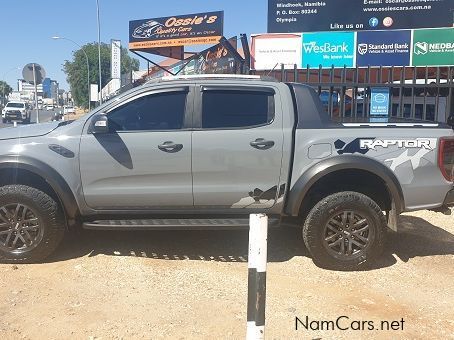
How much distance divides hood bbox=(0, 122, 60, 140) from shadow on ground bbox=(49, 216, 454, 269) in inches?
49.7

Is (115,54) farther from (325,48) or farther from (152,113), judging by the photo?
(152,113)

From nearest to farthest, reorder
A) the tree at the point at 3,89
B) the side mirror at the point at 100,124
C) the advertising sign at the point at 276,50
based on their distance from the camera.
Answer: the side mirror at the point at 100,124
the advertising sign at the point at 276,50
the tree at the point at 3,89

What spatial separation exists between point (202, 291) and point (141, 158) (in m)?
1.36

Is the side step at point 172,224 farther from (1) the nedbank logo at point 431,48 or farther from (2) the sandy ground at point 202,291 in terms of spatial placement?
(1) the nedbank logo at point 431,48

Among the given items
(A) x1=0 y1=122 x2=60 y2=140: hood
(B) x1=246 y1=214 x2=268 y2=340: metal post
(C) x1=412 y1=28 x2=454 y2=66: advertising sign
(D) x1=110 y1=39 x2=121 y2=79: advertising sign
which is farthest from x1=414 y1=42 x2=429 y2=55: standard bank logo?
(D) x1=110 y1=39 x2=121 y2=79: advertising sign

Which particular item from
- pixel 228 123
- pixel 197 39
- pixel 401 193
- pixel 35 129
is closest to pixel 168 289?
pixel 228 123

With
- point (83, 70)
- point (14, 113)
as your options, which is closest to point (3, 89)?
point (83, 70)

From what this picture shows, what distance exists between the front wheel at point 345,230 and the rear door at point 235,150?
1.62 ft

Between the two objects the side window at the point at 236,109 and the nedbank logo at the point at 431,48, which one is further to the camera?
the nedbank logo at the point at 431,48

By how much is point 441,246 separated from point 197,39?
18.5 m

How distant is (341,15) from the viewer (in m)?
16.3

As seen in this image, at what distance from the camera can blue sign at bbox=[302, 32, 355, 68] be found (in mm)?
12812

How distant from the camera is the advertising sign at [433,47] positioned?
1215 centimetres

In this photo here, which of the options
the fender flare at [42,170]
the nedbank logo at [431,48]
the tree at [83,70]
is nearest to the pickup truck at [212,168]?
the fender flare at [42,170]
